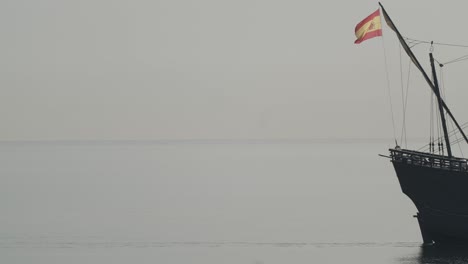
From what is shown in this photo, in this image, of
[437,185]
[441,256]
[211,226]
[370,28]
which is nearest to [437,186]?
[437,185]

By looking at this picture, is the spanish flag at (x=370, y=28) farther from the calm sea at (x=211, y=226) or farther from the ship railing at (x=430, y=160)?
the calm sea at (x=211, y=226)

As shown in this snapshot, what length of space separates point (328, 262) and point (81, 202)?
6325 cm

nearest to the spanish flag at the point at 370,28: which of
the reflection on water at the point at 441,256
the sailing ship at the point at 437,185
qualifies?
the sailing ship at the point at 437,185

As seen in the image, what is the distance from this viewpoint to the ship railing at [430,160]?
54172 millimetres

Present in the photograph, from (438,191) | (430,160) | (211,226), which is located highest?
(211,226)

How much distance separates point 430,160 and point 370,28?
8.93 meters

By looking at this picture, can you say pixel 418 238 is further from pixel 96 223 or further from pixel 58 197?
A: pixel 58 197

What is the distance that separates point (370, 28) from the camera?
178 feet

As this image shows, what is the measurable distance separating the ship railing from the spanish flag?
771 centimetres

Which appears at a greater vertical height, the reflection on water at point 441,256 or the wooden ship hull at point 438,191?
the wooden ship hull at point 438,191

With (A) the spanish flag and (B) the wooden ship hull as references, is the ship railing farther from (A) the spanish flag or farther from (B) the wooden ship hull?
(A) the spanish flag

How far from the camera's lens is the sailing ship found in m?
54.5

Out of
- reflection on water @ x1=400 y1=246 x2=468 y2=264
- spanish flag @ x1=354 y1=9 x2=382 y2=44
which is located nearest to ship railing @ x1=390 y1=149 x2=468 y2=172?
reflection on water @ x1=400 y1=246 x2=468 y2=264

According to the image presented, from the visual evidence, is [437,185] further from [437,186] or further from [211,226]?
[211,226]
